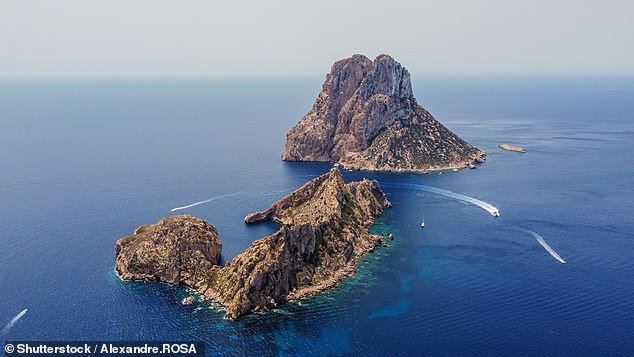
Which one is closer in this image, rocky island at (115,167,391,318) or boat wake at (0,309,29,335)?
boat wake at (0,309,29,335)

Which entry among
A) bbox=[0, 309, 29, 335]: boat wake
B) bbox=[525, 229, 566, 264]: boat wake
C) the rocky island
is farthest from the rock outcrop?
bbox=[525, 229, 566, 264]: boat wake

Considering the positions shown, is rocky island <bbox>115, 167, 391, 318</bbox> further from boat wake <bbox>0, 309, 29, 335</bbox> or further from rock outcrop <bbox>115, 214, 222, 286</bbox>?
boat wake <bbox>0, 309, 29, 335</bbox>

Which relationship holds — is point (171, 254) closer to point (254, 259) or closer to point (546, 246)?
point (254, 259)

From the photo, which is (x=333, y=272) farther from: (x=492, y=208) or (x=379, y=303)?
(x=492, y=208)

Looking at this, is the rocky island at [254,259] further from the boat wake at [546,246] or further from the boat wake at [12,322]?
the boat wake at [546,246]

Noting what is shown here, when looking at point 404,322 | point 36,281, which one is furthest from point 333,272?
point 36,281

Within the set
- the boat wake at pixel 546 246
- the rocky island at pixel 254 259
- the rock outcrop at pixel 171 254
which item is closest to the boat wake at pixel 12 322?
the rock outcrop at pixel 171 254

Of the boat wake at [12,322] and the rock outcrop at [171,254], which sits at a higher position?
the rock outcrop at [171,254]

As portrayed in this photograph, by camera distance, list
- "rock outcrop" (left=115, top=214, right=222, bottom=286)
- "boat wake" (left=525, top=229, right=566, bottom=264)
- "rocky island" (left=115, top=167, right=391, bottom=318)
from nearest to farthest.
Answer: "rocky island" (left=115, top=167, right=391, bottom=318) < "rock outcrop" (left=115, top=214, right=222, bottom=286) < "boat wake" (left=525, top=229, right=566, bottom=264)
